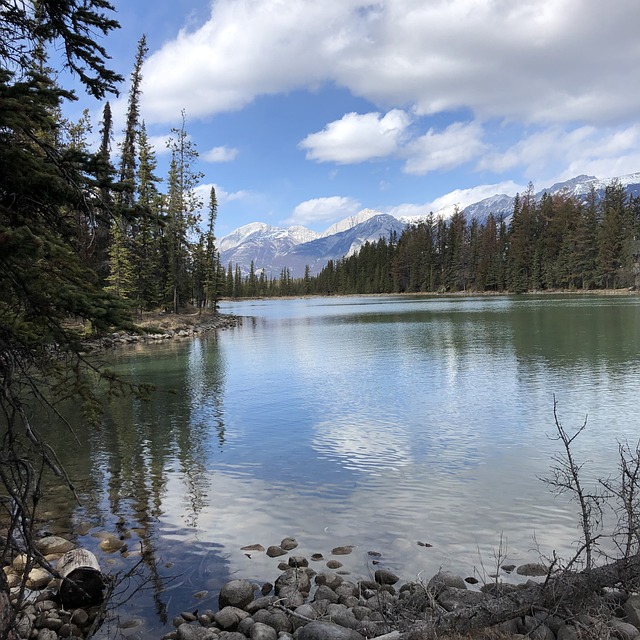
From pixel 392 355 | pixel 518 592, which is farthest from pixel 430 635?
pixel 392 355

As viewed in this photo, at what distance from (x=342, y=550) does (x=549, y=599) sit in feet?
11.1

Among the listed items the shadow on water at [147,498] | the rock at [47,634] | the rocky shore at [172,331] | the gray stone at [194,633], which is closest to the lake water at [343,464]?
the shadow on water at [147,498]

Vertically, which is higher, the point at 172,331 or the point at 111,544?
the point at 172,331

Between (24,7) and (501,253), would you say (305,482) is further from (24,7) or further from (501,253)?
(501,253)

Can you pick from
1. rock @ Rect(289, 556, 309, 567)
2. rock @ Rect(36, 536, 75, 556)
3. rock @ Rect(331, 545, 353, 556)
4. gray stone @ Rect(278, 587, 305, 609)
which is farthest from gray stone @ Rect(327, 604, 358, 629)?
rock @ Rect(36, 536, 75, 556)

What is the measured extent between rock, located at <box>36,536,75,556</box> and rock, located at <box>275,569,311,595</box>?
323cm

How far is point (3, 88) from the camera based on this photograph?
550 centimetres

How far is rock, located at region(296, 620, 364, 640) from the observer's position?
4.78 m

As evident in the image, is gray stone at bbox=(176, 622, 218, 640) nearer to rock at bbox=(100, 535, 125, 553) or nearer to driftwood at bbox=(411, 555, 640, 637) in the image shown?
driftwood at bbox=(411, 555, 640, 637)

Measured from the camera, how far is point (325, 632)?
4.88 meters

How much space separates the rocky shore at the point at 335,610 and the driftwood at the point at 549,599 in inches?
1.7

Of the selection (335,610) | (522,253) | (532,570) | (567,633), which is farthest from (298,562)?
(522,253)

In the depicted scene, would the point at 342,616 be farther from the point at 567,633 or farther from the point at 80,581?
the point at 80,581

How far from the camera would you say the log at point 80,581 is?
239 inches
